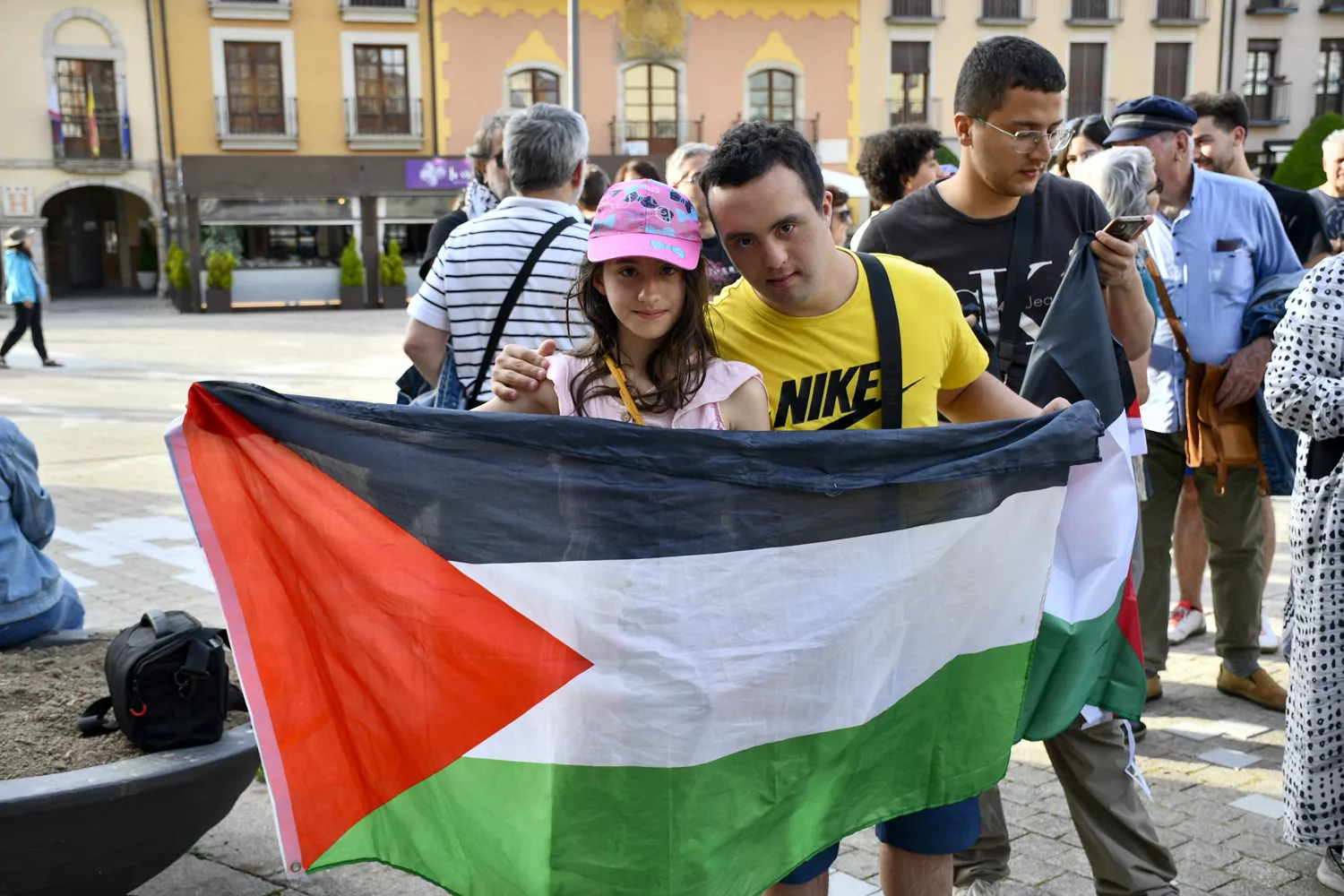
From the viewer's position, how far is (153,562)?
7473 millimetres

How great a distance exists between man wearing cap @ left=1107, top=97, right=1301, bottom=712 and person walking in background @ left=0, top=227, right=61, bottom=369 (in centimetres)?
1685

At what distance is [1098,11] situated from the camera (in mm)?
38219

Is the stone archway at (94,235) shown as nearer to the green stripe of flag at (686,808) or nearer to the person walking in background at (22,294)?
the person walking in background at (22,294)

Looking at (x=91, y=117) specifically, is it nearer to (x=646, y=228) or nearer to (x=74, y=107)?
(x=74, y=107)

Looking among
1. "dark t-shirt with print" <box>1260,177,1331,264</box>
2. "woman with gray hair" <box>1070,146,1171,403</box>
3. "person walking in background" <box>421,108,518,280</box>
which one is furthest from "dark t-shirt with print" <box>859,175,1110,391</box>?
"dark t-shirt with print" <box>1260,177,1331,264</box>

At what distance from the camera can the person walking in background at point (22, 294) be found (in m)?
17.9

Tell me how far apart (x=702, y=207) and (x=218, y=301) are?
29.6m

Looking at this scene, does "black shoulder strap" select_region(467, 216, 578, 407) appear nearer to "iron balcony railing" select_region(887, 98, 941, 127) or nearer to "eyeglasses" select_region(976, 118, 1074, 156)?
"eyeglasses" select_region(976, 118, 1074, 156)

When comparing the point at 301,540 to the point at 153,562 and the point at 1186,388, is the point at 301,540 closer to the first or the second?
the point at 1186,388

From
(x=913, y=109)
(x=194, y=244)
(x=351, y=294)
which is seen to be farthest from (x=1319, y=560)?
(x=913, y=109)

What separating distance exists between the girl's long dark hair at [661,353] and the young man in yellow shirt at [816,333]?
0.31 ft

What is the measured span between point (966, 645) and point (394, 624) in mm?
1094

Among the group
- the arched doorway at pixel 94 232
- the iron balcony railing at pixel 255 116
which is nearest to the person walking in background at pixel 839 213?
the iron balcony railing at pixel 255 116

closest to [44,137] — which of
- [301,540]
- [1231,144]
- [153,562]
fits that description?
[153,562]
